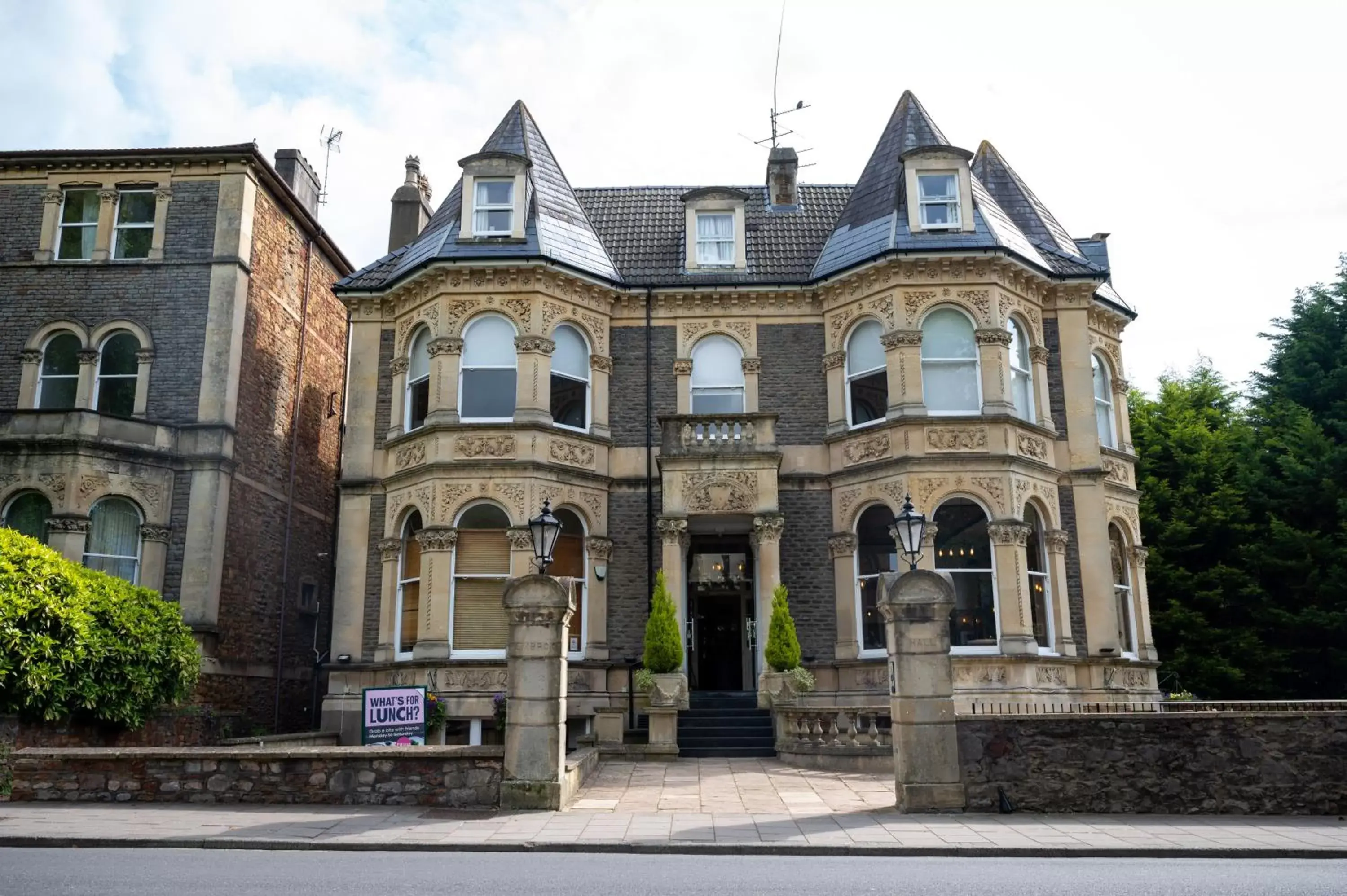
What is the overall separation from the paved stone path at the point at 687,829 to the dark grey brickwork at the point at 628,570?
7354 mm

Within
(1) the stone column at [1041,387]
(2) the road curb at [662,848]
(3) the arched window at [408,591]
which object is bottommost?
(2) the road curb at [662,848]

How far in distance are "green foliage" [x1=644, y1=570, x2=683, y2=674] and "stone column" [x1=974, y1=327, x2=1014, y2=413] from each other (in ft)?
23.7

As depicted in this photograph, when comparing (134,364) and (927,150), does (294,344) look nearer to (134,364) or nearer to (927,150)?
(134,364)

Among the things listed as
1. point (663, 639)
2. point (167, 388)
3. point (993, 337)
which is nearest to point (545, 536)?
point (663, 639)

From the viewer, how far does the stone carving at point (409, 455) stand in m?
21.0

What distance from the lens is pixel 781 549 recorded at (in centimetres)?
2120

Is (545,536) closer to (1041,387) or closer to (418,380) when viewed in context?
(418,380)

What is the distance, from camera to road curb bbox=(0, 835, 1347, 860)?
970 cm

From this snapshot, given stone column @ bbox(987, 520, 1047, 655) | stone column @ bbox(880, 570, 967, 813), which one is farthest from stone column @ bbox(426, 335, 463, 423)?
stone column @ bbox(880, 570, 967, 813)

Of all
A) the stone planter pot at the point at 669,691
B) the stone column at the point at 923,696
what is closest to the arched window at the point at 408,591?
the stone planter pot at the point at 669,691

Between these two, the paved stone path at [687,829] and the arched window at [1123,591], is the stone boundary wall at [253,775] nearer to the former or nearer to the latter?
the paved stone path at [687,829]

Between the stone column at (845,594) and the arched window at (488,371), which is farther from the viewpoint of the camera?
the arched window at (488,371)

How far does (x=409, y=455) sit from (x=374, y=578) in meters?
2.57

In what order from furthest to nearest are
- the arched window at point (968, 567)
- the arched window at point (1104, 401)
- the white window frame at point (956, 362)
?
1. the arched window at point (1104, 401)
2. the white window frame at point (956, 362)
3. the arched window at point (968, 567)
